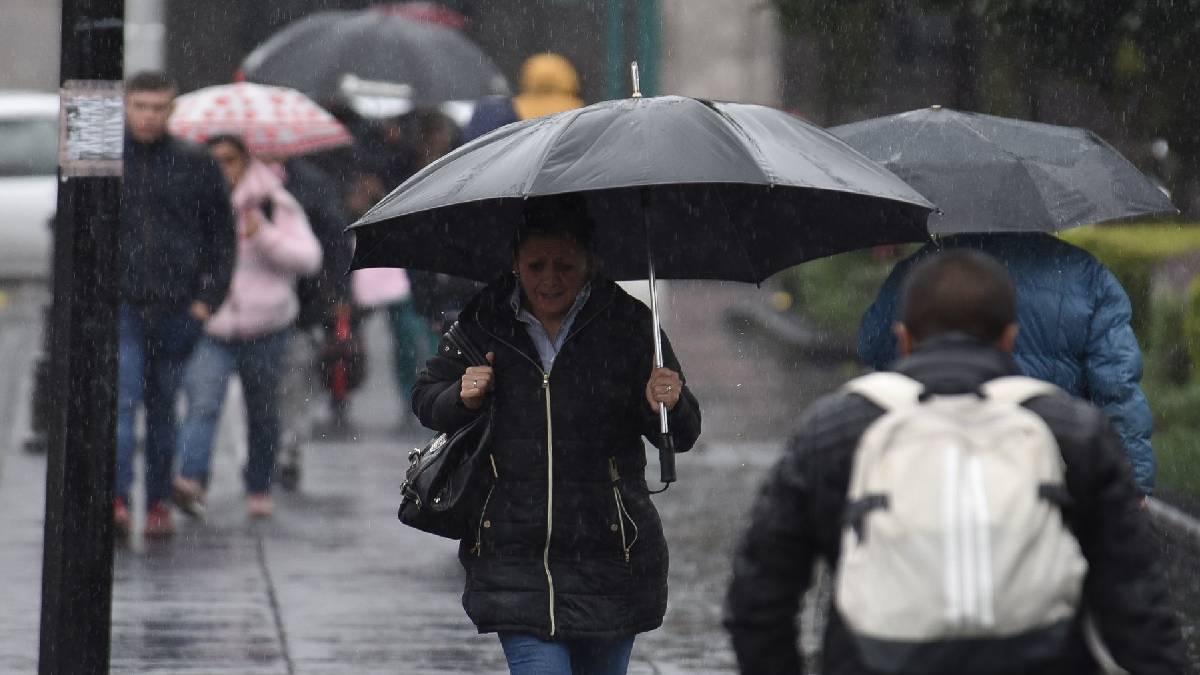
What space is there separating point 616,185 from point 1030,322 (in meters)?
1.69

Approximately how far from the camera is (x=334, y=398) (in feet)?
45.4

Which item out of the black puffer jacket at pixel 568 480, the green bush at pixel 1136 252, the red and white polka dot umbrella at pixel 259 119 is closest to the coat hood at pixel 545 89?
the red and white polka dot umbrella at pixel 259 119

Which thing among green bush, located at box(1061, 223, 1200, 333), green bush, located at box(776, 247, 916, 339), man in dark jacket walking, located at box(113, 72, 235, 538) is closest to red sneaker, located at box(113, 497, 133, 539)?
man in dark jacket walking, located at box(113, 72, 235, 538)

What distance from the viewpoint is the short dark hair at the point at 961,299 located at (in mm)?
3547

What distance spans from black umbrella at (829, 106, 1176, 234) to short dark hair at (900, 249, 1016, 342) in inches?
96.6

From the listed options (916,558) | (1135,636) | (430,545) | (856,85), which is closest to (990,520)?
(916,558)

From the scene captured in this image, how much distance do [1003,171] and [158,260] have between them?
4.56m

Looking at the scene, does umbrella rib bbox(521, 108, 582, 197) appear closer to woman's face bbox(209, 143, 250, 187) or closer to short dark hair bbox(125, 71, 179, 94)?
short dark hair bbox(125, 71, 179, 94)

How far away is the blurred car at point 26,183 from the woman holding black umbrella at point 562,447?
61.0 ft

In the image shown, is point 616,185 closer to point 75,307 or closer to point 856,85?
point 75,307

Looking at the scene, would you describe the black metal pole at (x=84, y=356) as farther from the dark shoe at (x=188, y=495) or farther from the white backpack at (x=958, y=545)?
the dark shoe at (x=188, y=495)

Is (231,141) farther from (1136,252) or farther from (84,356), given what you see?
(1136,252)

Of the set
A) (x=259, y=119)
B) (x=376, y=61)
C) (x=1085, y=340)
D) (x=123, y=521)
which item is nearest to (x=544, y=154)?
(x=1085, y=340)

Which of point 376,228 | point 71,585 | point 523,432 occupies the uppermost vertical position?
point 376,228
